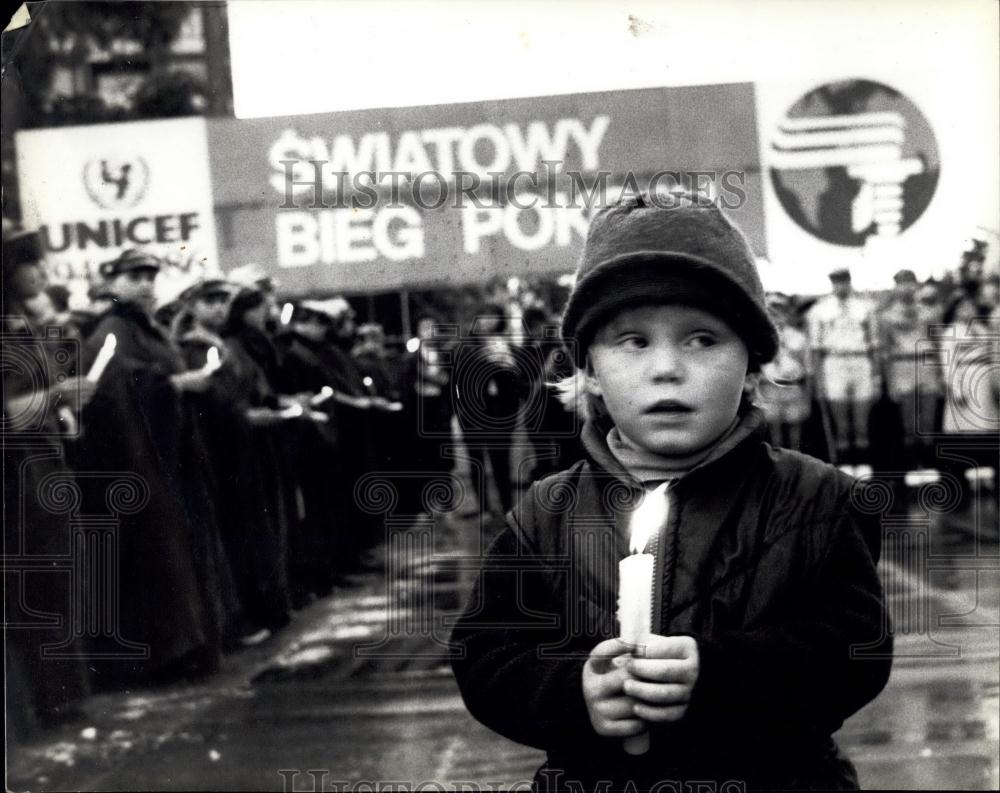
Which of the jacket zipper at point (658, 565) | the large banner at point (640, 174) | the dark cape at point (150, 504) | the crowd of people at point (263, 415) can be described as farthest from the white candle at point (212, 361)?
the jacket zipper at point (658, 565)

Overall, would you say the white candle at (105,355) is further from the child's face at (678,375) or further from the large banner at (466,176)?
the child's face at (678,375)

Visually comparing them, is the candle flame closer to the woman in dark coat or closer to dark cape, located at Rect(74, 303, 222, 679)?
the woman in dark coat

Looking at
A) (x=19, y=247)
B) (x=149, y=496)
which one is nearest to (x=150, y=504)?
(x=149, y=496)

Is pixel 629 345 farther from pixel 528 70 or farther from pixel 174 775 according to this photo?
pixel 174 775

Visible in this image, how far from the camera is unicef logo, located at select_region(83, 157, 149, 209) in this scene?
110 inches

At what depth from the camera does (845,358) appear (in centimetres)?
272

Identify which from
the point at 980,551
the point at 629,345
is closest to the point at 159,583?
the point at 629,345

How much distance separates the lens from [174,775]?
10.1 ft

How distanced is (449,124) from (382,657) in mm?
1105

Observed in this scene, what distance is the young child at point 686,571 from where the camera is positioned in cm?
197

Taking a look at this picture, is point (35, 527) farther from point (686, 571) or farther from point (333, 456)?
point (686, 571)

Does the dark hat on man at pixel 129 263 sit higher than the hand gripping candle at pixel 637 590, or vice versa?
the dark hat on man at pixel 129 263

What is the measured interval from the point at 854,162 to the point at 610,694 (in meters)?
1.20

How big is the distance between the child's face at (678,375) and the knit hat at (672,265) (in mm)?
24
